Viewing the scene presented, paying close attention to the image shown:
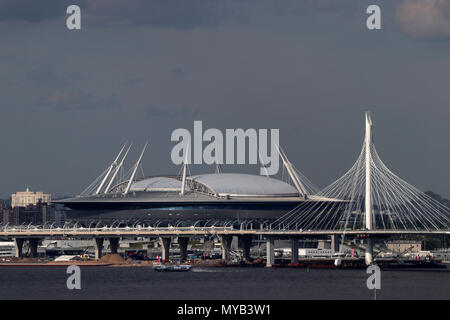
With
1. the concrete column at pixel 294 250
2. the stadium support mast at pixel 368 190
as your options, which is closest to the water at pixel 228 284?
the stadium support mast at pixel 368 190

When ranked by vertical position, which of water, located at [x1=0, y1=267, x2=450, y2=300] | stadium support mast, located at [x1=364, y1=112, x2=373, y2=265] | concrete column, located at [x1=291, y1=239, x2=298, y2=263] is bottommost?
water, located at [x1=0, y1=267, x2=450, y2=300]

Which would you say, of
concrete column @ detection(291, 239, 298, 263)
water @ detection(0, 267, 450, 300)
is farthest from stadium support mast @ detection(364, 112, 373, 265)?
concrete column @ detection(291, 239, 298, 263)

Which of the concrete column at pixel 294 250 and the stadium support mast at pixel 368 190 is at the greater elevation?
the stadium support mast at pixel 368 190

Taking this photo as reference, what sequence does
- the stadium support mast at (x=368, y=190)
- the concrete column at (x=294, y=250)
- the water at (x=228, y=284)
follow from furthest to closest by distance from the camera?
the concrete column at (x=294, y=250), the stadium support mast at (x=368, y=190), the water at (x=228, y=284)

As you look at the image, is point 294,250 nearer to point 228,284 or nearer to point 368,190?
point 368,190

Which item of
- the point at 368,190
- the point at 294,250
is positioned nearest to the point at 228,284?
the point at 368,190

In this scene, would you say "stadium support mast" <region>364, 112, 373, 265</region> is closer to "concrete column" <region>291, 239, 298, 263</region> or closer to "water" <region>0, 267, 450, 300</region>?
"water" <region>0, 267, 450, 300</region>

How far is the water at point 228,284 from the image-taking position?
116750 mm

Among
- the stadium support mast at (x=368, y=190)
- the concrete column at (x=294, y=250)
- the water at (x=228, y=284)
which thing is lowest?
the water at (x=228, y=284)

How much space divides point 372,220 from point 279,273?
2320 cm

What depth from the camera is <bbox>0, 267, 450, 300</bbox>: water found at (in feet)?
383

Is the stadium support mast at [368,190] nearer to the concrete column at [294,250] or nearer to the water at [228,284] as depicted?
the water at [228,284]

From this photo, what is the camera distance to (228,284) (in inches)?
5231
